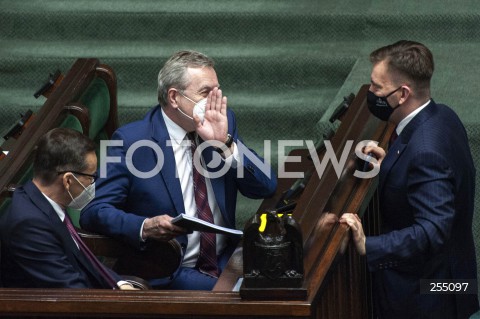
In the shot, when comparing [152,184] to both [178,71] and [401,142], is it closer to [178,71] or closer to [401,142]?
[178,71]

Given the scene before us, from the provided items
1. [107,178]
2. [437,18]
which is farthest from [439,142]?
[437,18]

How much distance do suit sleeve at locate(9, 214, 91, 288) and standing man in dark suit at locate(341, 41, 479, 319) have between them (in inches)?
38.4

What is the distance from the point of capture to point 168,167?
4855 mm

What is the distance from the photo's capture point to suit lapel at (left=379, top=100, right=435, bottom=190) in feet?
14.9

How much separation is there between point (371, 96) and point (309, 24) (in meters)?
2.04

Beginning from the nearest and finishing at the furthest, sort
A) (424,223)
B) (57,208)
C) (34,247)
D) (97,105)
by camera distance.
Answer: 1. (34,247)
2. (57,208)
3. (424,223)
4. (97,105)

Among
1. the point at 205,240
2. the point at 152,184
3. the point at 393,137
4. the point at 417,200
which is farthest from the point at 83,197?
the point at 393,137

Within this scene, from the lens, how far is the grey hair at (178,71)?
4.86 m

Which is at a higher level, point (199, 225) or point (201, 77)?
point (201, 77)

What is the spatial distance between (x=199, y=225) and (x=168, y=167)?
0.61 m

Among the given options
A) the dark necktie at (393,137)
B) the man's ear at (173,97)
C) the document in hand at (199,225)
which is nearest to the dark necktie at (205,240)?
the man's ear at (173,97)

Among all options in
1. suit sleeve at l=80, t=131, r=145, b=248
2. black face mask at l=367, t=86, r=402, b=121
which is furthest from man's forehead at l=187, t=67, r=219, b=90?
black face mask at l=367, t=86, r=402, b=121

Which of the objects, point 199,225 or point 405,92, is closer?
point 199,225

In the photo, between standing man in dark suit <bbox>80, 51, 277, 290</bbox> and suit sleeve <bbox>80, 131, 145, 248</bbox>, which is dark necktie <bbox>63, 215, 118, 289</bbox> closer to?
suit sleeve <bbox>80, 131, 145, 248</bbox>
